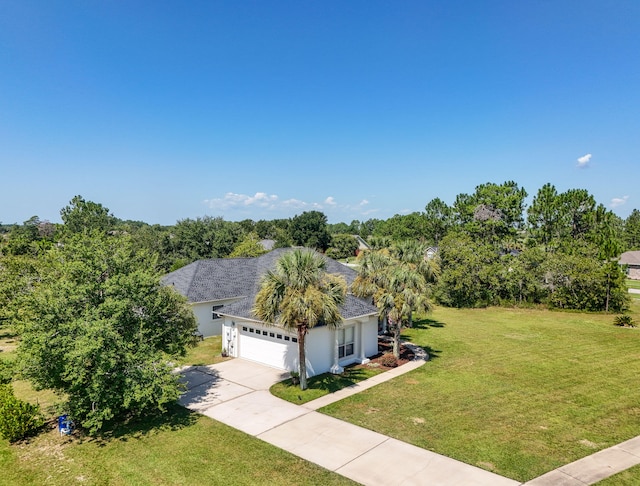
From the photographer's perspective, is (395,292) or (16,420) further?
(395,292)

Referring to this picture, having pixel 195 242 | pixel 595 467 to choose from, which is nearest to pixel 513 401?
pixel 595 467

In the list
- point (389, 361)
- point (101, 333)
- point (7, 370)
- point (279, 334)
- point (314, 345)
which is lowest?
point (389, 361)

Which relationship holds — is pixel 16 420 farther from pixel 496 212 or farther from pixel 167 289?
pixel 496 212

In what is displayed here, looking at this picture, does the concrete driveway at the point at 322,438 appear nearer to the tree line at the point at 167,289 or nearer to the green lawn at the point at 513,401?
the green lawn at the point at 513,401

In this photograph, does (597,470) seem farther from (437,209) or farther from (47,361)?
(437,209)

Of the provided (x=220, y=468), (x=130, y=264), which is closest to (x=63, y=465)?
(x=220, y=468)

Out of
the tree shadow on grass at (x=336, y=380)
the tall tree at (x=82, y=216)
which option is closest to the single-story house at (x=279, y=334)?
the tree shadow on grass at (x=336, y=380)
